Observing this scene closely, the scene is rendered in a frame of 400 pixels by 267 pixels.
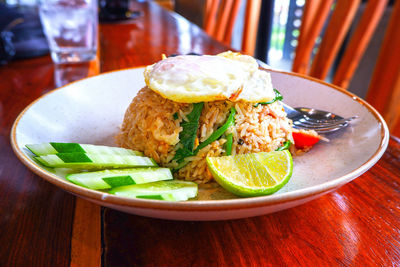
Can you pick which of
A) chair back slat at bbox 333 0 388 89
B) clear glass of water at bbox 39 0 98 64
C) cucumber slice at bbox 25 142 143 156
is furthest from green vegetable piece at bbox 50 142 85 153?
Answer: chair back slat at bbox 333 0 388 89

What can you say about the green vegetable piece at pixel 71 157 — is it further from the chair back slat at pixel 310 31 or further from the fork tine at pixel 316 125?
the chair back slat at pixel 310 31

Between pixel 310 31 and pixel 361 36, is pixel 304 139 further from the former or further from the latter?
pixel 310 31

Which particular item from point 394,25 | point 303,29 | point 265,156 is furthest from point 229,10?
point 265,156

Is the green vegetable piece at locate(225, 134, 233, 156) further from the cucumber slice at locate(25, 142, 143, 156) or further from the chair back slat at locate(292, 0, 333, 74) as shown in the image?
the chair back slat at locate(292, 0, 333, 74)

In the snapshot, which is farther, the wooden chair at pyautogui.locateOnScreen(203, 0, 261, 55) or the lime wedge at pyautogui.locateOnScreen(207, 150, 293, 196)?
the wooden chair at pyautogui.locateOnScreen(203, 0, 261, 55)

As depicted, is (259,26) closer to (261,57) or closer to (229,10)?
(261,57)

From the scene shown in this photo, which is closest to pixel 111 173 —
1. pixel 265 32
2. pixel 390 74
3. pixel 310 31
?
pixel 390 74
